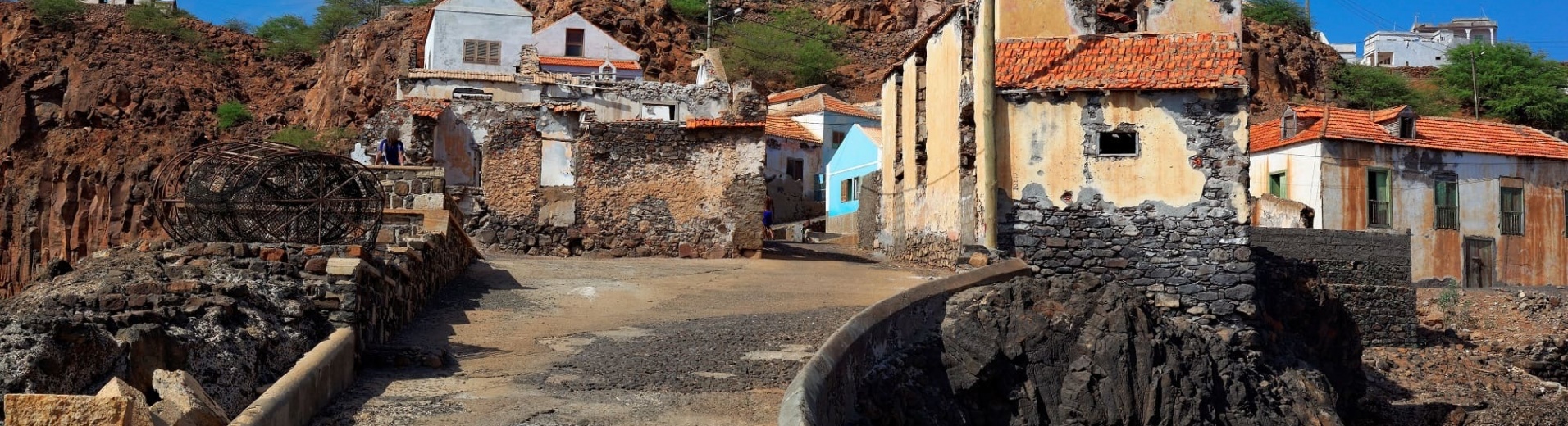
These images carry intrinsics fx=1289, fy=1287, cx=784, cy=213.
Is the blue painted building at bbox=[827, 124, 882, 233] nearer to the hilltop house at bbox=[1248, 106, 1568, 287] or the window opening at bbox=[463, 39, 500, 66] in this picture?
the hilltop house at bbox=[1248, 106, 1568, 287]

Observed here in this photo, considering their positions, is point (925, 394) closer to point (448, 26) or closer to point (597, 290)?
point (597, 290)

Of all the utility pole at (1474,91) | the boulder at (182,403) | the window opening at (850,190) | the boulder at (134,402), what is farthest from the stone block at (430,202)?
the utility pole at (1474,91)

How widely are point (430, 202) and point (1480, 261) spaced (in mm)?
23661

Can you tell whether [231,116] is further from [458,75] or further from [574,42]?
[458,75]

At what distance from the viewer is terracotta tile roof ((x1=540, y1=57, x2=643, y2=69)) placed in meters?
36.8

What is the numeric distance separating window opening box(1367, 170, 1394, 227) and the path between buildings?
1583cm

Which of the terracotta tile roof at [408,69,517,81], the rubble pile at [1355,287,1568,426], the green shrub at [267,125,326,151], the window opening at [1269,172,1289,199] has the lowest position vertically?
the rubble pile at [1355,287,1568,426]

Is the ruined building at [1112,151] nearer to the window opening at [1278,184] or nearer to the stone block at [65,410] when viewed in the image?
the stone block at [65,410]

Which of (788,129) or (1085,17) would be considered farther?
(788,129)

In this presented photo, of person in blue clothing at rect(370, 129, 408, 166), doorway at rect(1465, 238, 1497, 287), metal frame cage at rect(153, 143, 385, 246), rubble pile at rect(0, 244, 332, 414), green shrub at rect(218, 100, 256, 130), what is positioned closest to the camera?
rubble pile at rect(0, 244, 332, 414)

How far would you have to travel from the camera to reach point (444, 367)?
29.2ft

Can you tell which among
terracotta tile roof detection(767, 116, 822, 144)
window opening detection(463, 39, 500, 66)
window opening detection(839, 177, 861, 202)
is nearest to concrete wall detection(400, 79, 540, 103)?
window opening detection(463, 39, 500, 66)

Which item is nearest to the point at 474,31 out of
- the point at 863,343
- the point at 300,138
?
the point at 300,138

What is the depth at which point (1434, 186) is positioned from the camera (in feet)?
92.0
